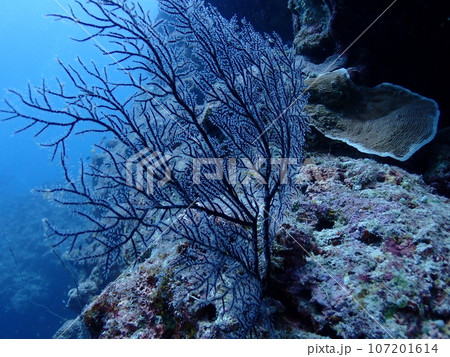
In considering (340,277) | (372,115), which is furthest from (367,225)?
(372,115)

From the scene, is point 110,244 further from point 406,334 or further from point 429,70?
point 429,70

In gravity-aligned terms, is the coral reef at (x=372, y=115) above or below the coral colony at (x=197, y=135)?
below

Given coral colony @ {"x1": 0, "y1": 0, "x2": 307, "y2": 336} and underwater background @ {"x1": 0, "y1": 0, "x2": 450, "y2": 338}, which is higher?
coral colony @ {"x1": 0, "y1": 0, "x2": 307, "y2": 336}

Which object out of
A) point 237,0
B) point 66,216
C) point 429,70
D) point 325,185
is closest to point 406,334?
point 325,185

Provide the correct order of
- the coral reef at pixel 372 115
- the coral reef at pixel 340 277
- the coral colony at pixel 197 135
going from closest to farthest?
the coral reef at pixel 340 277 → the coral colony at pixel 197 135 → the coral reef at pixel 372 115

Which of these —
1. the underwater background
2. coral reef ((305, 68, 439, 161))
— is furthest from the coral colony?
coral reef ((305, 68, 439, 161))

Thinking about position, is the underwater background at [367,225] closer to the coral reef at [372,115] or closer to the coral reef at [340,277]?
the coral reef at [340,277]

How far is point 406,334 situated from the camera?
1.74 m

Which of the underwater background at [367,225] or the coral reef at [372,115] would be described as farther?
the coral reef at [372,115]

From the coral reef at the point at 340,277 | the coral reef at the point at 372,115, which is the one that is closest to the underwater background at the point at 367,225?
the coral reef at the point at 340,277

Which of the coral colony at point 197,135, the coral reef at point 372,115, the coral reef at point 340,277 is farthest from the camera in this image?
the coral reef at point 372,115

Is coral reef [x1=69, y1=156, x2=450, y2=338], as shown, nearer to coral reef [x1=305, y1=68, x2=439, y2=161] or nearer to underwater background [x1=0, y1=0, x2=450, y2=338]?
underwater background [x1=0, y1=0, x2=450, y2=338]

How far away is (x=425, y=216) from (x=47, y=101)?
336cm

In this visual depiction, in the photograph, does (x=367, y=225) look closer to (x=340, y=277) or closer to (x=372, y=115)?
(x=340, y=277)
